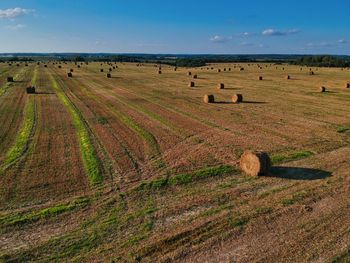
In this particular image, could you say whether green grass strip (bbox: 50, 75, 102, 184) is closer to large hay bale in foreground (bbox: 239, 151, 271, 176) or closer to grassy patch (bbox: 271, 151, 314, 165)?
large hay bale in foreground (bbox: 239, 151, 271, 176)

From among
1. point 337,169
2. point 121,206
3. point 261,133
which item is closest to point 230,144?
point 261,133

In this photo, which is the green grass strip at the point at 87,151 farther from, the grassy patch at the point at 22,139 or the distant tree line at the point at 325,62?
the distant tree line at the point at 325,62

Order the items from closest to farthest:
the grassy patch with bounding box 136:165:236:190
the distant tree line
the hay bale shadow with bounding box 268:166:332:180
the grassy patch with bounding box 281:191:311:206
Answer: the grassy patch with bounding box 281:191:311:206
the grassy patch with bounding box 136:165:236:190
the hay bale shadow with bounding box 268:166:332:180
the distant tree line

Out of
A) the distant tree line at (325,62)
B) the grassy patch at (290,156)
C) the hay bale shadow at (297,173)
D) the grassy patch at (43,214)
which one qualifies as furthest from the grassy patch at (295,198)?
the distant tree line at (325,62)

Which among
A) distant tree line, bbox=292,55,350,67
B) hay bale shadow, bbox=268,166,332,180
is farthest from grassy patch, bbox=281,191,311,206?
distant tree line, bbox=292,55,350,67

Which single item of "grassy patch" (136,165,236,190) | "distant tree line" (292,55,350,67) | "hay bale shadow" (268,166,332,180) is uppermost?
"distant tree line" (292,55,350,67)

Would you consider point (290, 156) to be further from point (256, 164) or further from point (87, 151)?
point (87, 151)

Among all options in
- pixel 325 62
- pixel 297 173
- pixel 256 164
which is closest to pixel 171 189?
pixel 256 164
